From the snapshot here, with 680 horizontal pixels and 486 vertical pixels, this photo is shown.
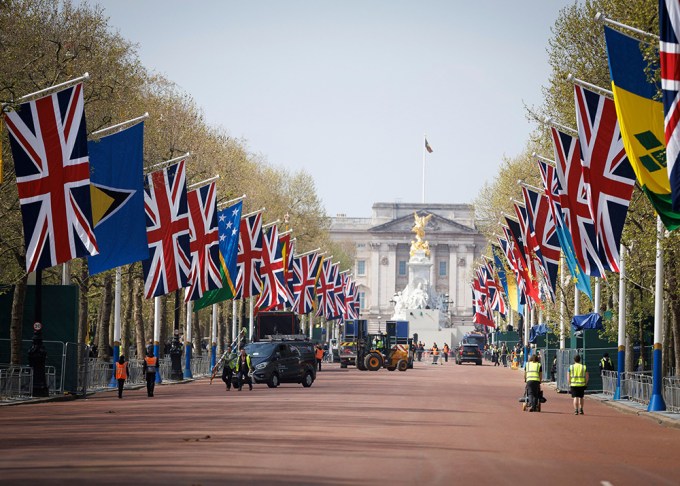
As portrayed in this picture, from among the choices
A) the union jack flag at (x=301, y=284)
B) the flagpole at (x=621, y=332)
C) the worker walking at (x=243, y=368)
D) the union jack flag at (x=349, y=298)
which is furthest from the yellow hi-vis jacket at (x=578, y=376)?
the union jack flag at (x=349, y=298)

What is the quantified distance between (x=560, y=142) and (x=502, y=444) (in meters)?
11.7

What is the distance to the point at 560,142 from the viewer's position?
108 feet

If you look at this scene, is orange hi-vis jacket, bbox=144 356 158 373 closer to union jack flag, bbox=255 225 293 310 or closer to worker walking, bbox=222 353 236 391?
worker walking, bbox=222 353 236 391

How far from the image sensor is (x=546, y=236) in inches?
Answer: 1672

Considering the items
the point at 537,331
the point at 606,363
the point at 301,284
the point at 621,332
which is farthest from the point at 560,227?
the point at 301,284

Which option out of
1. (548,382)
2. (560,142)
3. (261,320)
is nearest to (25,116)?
(560,142)

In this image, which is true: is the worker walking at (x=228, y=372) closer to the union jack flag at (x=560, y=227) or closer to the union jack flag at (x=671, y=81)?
the union jack flag at (x=560, y=227)

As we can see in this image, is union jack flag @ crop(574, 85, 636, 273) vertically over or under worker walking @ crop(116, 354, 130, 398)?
over

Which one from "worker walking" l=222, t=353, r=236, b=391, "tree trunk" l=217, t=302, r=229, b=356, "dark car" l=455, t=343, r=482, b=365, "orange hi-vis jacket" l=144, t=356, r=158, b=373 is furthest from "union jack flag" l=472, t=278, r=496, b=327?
"orange hi-vis jacket" l=144, t=356, r=158, b=373

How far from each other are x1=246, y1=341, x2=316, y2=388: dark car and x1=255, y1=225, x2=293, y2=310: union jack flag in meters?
12.9

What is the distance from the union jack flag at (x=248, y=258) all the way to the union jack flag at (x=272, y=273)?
5447 mm

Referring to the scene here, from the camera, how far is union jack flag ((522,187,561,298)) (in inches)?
1666

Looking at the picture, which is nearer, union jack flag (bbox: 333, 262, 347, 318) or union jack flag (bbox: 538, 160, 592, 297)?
union jack flag (bbox: 538, 160, 592, 297)

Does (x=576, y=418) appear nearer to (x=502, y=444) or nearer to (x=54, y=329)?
(x=502, y=444)
